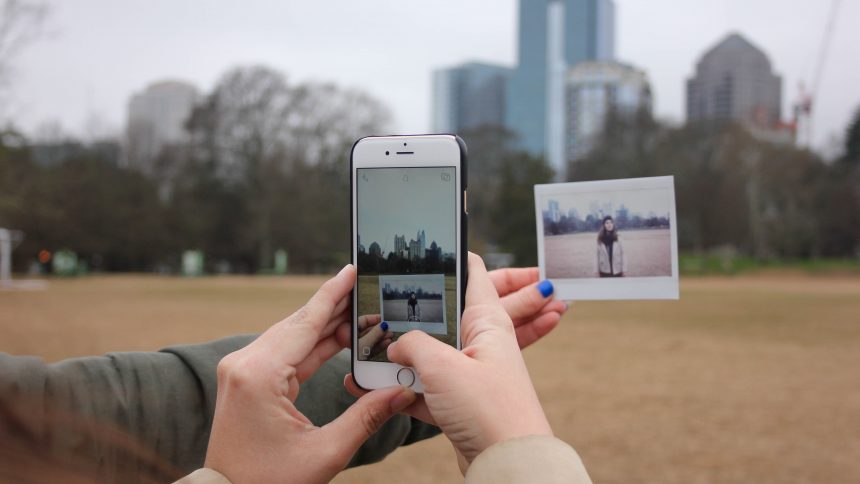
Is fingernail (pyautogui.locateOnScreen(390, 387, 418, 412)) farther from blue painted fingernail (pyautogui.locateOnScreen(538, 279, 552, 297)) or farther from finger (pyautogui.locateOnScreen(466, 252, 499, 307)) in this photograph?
blue painted fingernail (pyautogui.locateOnScreen(538, 279, 552, 297))

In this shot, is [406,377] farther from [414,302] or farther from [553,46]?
[553,46]

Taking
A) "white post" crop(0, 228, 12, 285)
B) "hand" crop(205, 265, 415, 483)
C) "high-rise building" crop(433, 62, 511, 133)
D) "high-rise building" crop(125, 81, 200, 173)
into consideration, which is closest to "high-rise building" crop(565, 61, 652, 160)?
"high-rise building" crop(433, 62, 511, 133)

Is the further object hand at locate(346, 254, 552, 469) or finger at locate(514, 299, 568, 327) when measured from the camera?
finger at locate(514, 299, 568, 327)

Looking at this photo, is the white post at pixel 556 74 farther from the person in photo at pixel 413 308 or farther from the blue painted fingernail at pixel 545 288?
→ the person in photo at pixel 413 308

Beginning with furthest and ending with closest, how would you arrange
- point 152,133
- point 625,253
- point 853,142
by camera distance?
point 853,142
point 152,133
point 625,253

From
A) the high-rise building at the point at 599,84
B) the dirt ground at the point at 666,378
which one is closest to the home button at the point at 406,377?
the dirt ground at the point at 666,378

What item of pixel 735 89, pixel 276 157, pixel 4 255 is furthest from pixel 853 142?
pixel 4 255
